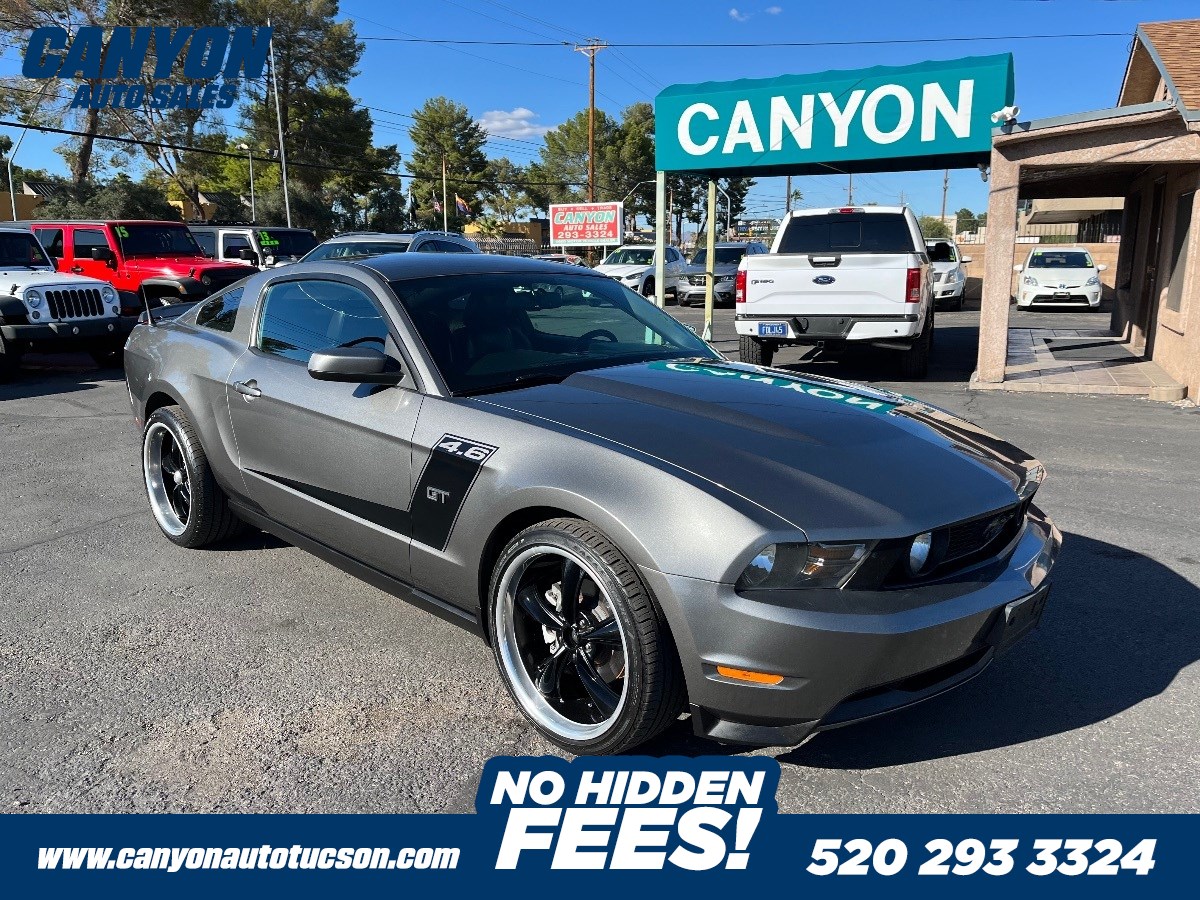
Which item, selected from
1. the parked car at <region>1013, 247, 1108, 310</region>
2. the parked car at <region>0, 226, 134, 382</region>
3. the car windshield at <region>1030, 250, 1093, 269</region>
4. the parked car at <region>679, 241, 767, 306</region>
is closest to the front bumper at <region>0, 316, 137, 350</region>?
the parked car at <region>0, 226, 134, 382</region>

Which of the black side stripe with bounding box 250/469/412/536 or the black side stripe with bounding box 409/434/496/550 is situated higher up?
the black side stripe with bounding box 409/434/496/550

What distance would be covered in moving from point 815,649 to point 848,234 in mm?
10016

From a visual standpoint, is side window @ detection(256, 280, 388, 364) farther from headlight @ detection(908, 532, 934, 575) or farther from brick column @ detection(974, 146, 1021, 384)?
brick column @ detection(974, 146, 1021, 384)

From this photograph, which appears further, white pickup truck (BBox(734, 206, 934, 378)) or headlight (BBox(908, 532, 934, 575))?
white pickup truck (BBox(734, 206, 934, 378))

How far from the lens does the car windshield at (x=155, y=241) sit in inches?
601

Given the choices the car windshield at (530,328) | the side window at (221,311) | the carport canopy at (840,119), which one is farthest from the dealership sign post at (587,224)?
the car windshield at (530,328)

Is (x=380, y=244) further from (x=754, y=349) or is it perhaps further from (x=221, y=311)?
(x=221, y=311)

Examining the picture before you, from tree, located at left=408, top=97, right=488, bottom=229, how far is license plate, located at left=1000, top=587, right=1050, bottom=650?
78216mm

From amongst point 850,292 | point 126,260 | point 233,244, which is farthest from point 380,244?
point 850,292

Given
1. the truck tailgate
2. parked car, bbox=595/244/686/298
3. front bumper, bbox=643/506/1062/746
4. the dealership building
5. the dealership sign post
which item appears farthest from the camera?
parked car, bbox=595/244/686/298

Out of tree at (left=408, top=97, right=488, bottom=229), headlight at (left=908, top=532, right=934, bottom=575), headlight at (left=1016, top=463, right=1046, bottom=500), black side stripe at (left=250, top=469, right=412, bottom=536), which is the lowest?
black side stripe at (left=250, top=469, right=412, bottom=536)

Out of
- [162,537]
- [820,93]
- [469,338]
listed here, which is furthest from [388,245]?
[469,338]

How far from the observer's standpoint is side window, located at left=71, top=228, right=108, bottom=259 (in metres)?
15.1

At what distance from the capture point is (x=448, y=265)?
409cm
